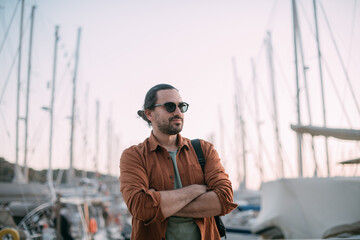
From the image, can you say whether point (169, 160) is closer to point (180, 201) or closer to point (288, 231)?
point (180, 201)

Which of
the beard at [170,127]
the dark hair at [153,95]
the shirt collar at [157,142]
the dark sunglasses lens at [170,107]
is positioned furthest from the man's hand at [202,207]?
the dark hair at [153,95]

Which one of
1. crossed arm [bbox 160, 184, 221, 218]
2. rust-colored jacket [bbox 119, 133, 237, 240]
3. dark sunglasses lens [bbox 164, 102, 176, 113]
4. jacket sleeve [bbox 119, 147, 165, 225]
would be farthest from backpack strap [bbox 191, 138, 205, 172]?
jacket sleeve [bbox 119, 147, 165, 225]

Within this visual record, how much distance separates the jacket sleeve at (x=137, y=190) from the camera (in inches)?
76.0

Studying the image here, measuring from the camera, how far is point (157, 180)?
2172 mm

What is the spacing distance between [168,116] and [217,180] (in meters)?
0.63

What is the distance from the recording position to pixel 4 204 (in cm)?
1141

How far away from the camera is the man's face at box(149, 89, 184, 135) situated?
A: 90.5 inches

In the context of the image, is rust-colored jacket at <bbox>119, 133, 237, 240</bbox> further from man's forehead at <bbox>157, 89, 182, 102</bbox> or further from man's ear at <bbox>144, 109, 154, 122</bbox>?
man's forehead at <bbox>157, 89, 182, 102</bbox>

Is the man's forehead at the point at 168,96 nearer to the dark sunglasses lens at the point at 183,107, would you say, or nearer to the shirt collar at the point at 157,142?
the dark sunglasses lens at the point at 183,107

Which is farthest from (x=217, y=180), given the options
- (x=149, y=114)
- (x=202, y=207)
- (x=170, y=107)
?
(x=149, y=114)

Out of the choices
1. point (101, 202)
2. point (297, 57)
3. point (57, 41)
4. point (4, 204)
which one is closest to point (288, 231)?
point (297, 57)

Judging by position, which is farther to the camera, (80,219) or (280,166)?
(280,166)

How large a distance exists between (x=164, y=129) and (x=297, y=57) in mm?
11453

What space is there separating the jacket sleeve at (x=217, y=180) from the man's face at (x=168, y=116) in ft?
1.06
